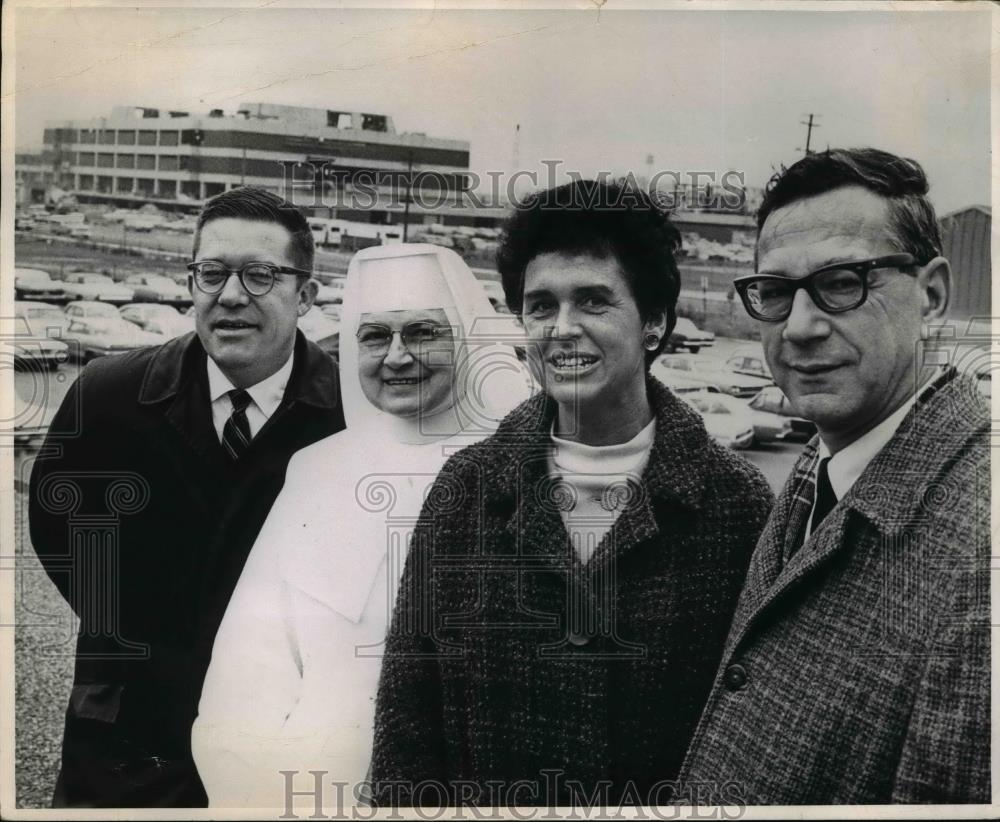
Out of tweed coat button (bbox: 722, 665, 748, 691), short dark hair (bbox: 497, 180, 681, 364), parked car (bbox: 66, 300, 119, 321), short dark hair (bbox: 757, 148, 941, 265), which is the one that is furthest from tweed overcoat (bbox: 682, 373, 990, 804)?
parked car (bbox: 66, 300, 119, 321)

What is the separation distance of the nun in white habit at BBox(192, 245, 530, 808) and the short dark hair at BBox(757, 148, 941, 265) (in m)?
1.04

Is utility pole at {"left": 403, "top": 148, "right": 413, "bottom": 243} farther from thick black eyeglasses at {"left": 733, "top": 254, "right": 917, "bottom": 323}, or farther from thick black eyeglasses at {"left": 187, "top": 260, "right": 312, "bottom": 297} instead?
thick black eyeglasses at {"left": 733, "top": 254, "right": 917, "bottom": 323}

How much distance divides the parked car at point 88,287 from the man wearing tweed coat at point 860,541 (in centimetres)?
212

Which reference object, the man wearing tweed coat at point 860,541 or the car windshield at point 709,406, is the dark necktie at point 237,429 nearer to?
the car windshield at point 709,406

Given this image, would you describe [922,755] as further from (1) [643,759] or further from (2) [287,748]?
(2) [287,748]

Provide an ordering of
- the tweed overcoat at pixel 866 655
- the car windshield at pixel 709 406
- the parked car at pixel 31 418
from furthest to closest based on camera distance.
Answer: the parked car at pixel 31 418 → the car windshield at pixel 709 406 → the tweed overcoat at pixel 866 655

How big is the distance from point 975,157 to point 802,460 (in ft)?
3.96

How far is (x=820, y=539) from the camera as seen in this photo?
3.01 m

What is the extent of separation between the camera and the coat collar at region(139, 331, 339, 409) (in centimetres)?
347

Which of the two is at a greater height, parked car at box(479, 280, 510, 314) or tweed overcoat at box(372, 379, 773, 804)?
parked car at box(479, 280, 510, 314)

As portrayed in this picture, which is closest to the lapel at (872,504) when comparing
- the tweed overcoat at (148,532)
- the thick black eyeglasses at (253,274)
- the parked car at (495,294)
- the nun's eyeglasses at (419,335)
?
the parked car at (495,294)

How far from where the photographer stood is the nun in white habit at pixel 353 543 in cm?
339

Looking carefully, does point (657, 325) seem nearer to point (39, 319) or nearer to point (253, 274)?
point (253, 274)

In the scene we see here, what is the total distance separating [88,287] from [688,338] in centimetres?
203
